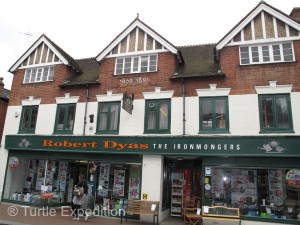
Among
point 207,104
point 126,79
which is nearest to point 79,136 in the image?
point 126,79

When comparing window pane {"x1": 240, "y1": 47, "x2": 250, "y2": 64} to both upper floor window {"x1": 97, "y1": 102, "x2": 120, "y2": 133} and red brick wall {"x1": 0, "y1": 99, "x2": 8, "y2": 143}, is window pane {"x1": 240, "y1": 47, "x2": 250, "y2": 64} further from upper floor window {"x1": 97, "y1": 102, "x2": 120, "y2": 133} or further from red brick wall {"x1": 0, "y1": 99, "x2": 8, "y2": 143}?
red brick wall {"x1": 0, "y1": 99, "x2": 8, "y2": 143}

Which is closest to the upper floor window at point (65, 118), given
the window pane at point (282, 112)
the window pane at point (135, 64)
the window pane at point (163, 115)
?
the window pane at point (135, 64)

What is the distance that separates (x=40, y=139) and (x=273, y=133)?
11294 millimetres

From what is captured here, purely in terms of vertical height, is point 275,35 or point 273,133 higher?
point 275,35

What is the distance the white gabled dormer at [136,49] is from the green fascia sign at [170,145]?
3.71m

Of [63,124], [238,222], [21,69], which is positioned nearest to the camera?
[238,222]

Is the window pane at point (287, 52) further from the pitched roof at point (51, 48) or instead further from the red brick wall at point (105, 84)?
the pitched roof at point (51, 48)

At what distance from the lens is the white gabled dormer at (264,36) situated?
11758mm

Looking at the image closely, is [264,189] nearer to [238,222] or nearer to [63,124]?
[238,222]

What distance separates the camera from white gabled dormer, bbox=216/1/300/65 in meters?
11.8

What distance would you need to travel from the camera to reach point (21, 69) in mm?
16250

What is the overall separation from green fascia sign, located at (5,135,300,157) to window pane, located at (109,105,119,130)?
723 millimetres

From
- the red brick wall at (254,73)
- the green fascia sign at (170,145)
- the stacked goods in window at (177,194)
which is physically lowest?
the stacked goods in window at (177,194)

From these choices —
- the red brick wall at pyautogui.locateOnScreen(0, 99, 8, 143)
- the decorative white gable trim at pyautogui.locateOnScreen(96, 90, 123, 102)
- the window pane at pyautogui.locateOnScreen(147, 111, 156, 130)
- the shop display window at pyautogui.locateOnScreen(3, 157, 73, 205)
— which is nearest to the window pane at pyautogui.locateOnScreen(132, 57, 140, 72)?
the decorative white gable trim at pyautogui.locateOnScreen(96, 90, 123, 102)
